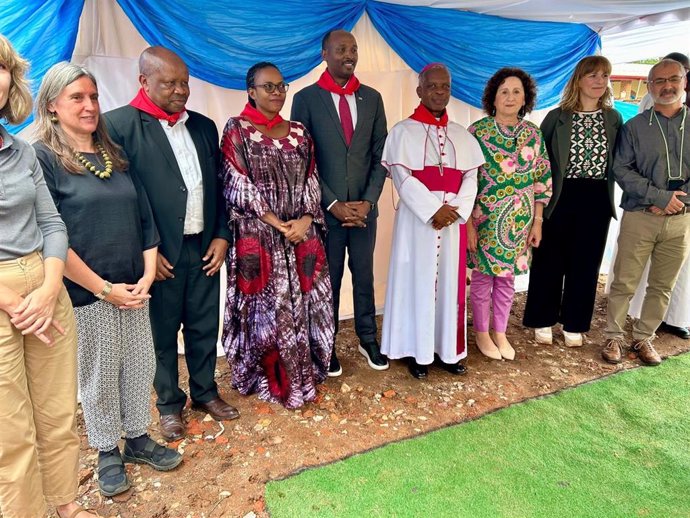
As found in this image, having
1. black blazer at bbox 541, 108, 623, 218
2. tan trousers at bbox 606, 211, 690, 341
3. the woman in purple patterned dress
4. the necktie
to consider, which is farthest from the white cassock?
tan trousers at bbox 606, 211, 690, 341

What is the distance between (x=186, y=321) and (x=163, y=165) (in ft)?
2.72

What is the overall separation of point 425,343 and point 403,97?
206 centimetres

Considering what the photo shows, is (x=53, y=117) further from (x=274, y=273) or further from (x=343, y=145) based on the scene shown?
(x=343, y=145)

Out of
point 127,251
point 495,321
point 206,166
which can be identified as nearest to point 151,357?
point 127,251

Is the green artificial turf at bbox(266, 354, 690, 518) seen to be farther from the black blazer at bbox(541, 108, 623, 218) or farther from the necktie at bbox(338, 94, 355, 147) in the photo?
the necktie at bbox(338, 94, 355, 147)

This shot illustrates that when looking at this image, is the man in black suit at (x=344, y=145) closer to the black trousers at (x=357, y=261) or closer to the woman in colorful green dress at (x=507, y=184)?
the black trousers at (x=357, y=261)

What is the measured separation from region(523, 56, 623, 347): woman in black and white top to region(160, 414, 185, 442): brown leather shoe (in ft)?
8.68

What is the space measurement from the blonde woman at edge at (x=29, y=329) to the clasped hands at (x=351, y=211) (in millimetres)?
1551

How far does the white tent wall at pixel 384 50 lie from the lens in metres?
2.92

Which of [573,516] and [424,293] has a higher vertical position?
[424,293]

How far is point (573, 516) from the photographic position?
2148 millimetres

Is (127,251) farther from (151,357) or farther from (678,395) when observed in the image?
(678,395)

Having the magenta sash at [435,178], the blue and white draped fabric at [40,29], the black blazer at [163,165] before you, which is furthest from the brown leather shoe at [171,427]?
the magenta sash at [435,178]

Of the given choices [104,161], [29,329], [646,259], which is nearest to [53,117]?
[104,161]
